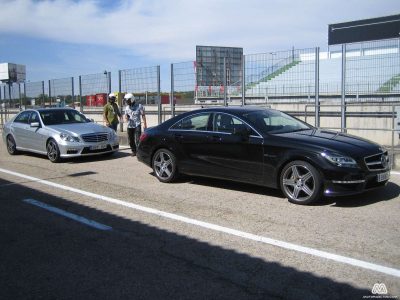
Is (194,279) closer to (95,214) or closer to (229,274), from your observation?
(229,274)

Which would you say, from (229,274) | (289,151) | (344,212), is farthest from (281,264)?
(289,151)

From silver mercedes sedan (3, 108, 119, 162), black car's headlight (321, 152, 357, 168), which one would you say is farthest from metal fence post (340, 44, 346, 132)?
silver mercedes sedan (3, 108, 119, 162)

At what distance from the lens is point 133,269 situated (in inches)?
173

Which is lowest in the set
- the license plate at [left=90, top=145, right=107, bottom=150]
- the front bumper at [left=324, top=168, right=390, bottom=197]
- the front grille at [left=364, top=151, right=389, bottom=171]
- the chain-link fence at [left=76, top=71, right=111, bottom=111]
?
the front bumper at [left=324, top=168, right=390, bottom=197]

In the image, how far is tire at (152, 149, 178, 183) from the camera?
8.48 m

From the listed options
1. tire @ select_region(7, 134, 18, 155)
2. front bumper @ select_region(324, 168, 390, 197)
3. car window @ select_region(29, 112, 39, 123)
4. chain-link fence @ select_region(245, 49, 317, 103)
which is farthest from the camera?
tire @ select_region(7, 134, 18, 155)

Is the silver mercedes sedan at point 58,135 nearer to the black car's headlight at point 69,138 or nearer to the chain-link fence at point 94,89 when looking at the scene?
the black car's headlight at point 69,138

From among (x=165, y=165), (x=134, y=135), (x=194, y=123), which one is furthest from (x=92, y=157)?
(x=194, y=123)

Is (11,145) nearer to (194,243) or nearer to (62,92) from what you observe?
(62,92)

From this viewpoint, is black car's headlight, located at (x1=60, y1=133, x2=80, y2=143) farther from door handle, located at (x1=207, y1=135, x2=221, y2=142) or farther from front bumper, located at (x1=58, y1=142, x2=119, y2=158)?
door handle, located at (x1=207, y1=135, x2=221, y2=142)

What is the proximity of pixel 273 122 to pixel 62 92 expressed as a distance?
17.1 m

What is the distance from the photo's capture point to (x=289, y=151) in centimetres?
668

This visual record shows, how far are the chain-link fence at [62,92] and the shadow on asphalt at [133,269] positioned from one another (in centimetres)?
1638

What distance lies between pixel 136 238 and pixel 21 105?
23568mm
